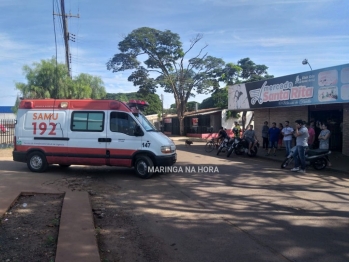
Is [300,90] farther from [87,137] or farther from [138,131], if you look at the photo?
[87,137]

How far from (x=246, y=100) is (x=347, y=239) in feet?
48.7

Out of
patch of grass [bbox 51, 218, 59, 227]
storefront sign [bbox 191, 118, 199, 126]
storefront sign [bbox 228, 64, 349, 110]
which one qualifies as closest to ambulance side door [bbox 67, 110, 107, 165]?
patch of grass [bbox 51, 218, 59, 227]

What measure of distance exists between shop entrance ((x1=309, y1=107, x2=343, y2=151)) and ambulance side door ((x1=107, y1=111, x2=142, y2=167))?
1048 cm

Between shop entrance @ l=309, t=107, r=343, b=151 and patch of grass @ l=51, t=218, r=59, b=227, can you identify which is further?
shop entrance @ l=309, t=107, r=343, b=151

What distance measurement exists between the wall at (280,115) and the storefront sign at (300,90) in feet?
4.28

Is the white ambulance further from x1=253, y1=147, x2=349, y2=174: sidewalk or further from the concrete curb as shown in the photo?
x1=253, y1=147, x2=349, y2=174: sidewalk

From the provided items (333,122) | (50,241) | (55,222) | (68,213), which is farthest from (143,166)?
(333,122)

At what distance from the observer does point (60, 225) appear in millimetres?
5020

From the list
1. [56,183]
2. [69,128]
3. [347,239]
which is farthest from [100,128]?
[347,239]

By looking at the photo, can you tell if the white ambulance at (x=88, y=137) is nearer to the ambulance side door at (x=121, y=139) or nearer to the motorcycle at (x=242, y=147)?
the ambulance side door at (x=121, y=139)

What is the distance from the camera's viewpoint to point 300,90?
47.2 ft

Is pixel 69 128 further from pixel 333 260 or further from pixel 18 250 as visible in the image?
pixel 333 260

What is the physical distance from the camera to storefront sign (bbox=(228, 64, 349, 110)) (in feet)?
40.5

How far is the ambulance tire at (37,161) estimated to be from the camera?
9930 millimetres
